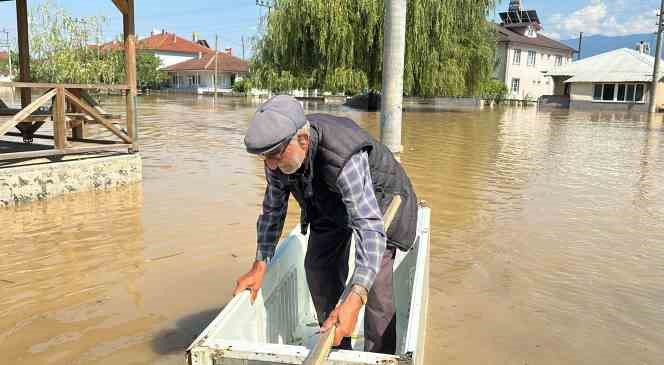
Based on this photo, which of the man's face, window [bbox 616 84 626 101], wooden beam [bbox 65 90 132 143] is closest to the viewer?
the man's face

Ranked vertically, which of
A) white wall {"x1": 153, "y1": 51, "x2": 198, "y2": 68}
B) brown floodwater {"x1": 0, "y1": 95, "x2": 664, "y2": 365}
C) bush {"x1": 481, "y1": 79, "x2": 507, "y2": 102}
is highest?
white wall {"x1": 153, "y1": 51, "x2": 198, "y2": 68}

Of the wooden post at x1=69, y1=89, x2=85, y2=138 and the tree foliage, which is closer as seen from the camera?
the wooden post at x1=69, y1=89, x2=85, y2=138

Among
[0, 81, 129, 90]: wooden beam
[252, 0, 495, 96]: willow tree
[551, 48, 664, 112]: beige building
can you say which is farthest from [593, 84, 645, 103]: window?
[0, 81, 129, 90]: wooden beam

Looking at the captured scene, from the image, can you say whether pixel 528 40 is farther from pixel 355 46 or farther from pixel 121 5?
pixel 121 5

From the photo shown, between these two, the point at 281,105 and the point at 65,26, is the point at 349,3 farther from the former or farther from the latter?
the point at 281,105

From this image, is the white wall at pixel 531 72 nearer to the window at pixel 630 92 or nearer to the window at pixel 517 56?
the window at pixel 517 56

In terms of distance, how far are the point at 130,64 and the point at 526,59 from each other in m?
43.4

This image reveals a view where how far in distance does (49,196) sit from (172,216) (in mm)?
1806

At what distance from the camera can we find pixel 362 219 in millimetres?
2062

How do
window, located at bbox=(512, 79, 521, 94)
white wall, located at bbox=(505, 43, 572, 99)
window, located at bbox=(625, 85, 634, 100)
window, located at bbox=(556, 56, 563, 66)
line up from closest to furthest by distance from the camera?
window, located at bbox=(625, 85, 634, 100) → white wall, located at bbox=(505, 43, 572, 99) → window, located at bbox=(512, 79, 521, 94) → window, located at bbox=(556, 56, 563, 66)

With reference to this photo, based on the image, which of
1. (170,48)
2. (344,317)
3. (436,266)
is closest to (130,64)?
(436,266)

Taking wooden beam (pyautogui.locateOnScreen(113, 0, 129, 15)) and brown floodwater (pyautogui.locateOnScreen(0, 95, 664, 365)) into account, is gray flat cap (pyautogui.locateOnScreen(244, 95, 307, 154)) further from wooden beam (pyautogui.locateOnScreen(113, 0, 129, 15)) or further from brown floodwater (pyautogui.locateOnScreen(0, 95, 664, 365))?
wooden beam (pyautogui.locateOnScreen(113, 0, 129, 15))

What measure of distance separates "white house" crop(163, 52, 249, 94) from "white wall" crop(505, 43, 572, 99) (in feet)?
85.1

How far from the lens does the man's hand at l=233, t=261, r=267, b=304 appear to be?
8.10 ft
